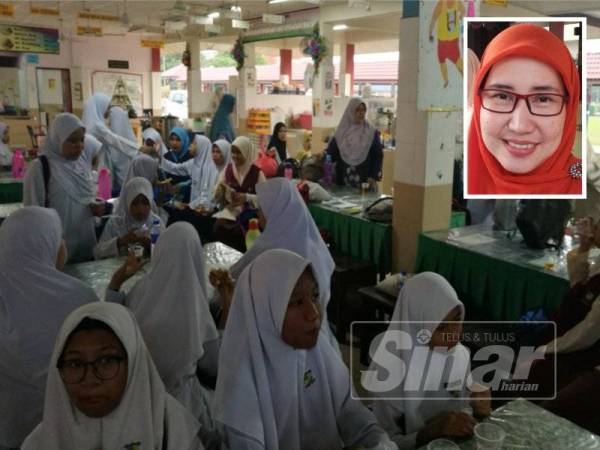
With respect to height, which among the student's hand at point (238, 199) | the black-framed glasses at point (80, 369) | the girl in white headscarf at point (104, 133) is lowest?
the black-framed glasses at point (80, 369)

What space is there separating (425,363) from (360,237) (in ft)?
8.79

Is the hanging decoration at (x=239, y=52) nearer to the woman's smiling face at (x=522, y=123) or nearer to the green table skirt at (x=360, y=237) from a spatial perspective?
the green table skirt at (x=360, y=237)

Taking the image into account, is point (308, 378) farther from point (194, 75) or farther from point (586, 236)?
point (194, 75)

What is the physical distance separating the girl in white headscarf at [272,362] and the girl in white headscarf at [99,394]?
20 centimetres

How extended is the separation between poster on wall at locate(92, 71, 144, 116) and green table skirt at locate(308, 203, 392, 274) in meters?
9.53

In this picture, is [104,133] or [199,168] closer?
[199,168]

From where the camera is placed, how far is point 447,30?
12.8 feet

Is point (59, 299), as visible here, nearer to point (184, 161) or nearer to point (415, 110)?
point (415, 110)

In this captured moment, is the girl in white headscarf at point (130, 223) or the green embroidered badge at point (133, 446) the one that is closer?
the green embroidered badge at point (133, 446)

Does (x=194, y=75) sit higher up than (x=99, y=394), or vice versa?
(x=194, y=75)

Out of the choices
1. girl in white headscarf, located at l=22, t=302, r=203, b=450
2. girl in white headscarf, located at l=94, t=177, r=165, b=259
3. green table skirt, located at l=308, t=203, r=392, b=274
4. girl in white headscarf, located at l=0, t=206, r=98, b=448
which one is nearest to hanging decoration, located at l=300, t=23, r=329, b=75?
green table skirt, located at l=308, t=203, r=392, b=274

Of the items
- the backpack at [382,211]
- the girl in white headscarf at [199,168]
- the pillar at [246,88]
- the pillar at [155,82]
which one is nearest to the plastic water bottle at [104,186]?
the girl in white headscarf at [199,168]

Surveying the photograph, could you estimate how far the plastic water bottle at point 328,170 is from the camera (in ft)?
18.9

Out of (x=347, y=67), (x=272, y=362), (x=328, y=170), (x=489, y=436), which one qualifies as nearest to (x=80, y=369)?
(x=272, y=362)
